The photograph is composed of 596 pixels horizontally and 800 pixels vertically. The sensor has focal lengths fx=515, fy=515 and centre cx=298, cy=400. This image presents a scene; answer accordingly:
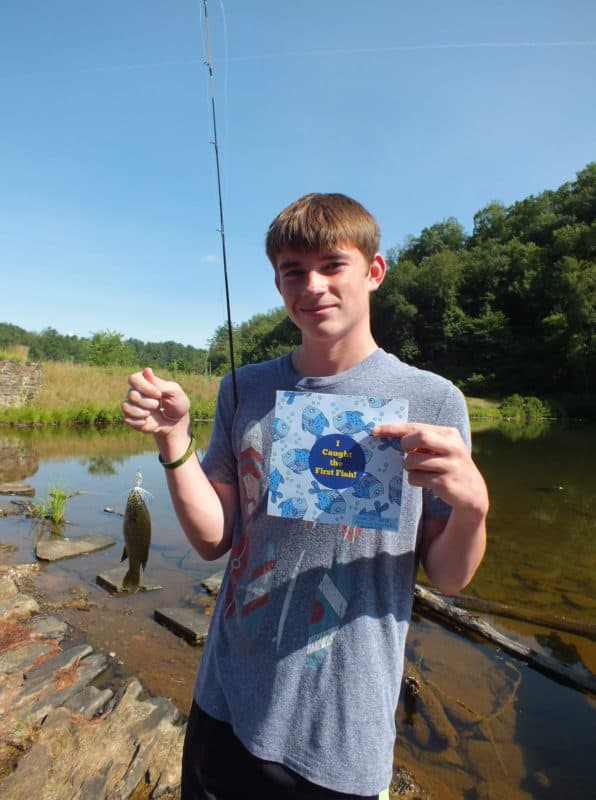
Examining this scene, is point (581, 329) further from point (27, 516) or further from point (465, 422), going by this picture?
point (465, 422)

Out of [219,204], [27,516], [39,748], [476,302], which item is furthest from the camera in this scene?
[476,302]

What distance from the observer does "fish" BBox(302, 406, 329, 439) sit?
153cm

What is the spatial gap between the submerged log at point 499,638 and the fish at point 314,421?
496 cm

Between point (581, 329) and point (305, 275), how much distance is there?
45.6 meters

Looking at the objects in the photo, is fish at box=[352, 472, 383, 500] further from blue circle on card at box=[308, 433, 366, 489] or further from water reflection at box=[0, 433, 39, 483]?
water reflection at box=[0, 433, 39, 483]

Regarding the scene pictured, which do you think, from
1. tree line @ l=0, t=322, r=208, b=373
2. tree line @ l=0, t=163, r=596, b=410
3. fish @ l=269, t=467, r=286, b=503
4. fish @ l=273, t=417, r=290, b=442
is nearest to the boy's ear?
fish @ l=273, t=417, r=290, b=442

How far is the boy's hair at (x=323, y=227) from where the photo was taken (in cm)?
156

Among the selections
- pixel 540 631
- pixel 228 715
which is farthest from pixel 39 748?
pixel 540 631

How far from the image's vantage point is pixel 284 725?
139cm

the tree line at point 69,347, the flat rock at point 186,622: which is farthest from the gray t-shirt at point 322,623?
the tree line at point 69,347

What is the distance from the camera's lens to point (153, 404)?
5.00 ft

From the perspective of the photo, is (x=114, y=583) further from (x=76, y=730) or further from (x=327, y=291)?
(x=327, y=291)

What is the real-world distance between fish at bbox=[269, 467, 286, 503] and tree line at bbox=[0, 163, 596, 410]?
3971 cm

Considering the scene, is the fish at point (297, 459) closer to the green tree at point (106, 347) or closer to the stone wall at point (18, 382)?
the stone wall at point (18, 382)
